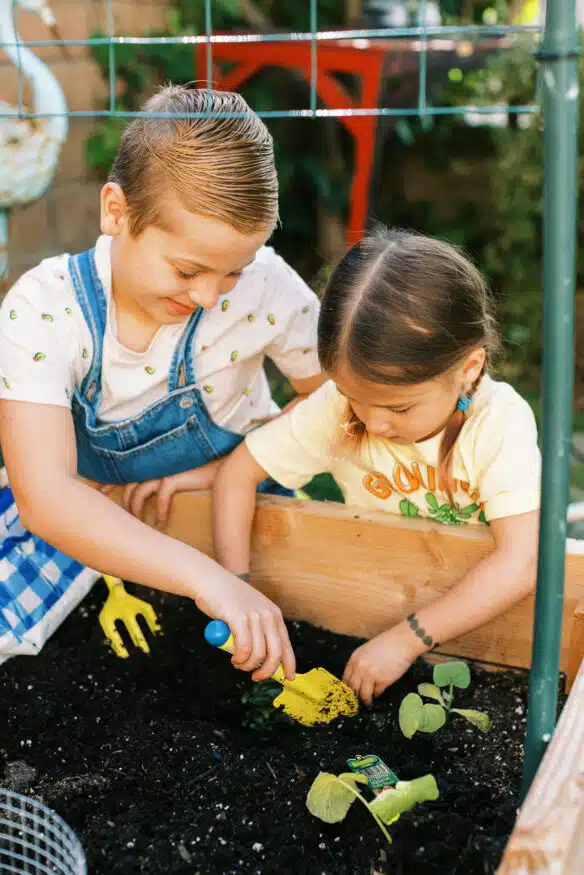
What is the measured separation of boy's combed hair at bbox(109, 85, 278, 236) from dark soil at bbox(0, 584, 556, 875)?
670mm

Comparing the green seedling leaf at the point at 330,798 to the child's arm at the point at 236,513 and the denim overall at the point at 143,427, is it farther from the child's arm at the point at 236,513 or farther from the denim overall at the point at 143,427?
the denim overall at the point at 143,427

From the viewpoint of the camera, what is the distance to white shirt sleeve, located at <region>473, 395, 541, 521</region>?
134cm

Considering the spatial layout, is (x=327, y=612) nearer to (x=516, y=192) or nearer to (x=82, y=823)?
(x=82, y=823)

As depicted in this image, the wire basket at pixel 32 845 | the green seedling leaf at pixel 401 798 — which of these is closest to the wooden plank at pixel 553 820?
the green seedling leaf at pixel 401 798

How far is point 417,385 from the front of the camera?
1.29 metres

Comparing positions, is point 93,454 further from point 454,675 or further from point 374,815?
point 374,815

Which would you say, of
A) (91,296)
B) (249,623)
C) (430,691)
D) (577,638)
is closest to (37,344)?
(91,296)

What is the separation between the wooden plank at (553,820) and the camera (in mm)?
762

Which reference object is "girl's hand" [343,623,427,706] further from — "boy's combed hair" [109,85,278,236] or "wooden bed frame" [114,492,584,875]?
"boy's combed hair" [109,85,278,236]

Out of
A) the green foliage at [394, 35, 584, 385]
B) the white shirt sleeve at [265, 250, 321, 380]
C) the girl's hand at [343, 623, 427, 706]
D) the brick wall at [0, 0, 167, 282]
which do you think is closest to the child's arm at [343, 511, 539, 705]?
the girl's hand at [343, 623, 427, 706]

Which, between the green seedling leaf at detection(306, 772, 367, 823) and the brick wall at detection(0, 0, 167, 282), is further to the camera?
the brick wall at detection(0, 0, 167, 282)

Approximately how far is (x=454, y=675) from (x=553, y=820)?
52 centimetres

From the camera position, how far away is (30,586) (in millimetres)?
1563

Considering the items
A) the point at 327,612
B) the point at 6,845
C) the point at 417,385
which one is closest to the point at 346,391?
the point at 417,385
